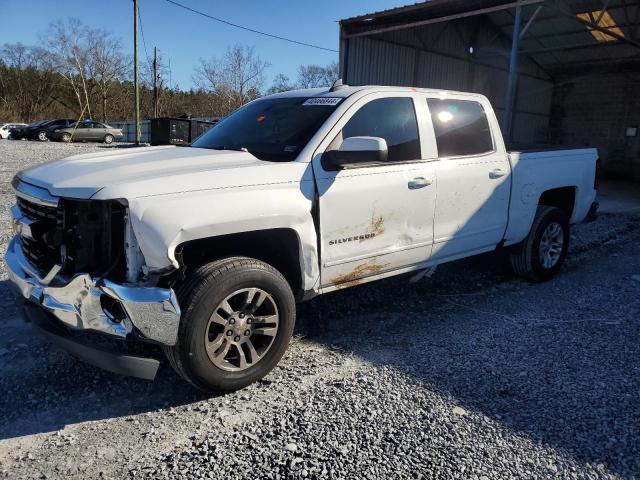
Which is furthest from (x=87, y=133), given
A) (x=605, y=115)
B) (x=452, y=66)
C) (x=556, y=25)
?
(x=605, y=115)

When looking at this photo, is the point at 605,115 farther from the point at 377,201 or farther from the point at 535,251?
the point at 377,201

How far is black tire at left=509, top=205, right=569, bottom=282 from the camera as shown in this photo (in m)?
5.25

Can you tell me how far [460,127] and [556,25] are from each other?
16747 millimetres

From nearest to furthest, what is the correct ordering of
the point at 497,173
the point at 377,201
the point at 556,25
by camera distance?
the point at 377,201 < the point at 497,173 < the point at 556,25

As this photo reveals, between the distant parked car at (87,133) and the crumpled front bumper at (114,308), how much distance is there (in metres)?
33.0

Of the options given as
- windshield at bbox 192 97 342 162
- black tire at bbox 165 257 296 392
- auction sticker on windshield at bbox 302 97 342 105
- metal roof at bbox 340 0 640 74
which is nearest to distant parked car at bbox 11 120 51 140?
metal roof at bbox 340 0 640 74

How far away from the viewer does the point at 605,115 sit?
21703 mm

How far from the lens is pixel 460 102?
14.8 ft

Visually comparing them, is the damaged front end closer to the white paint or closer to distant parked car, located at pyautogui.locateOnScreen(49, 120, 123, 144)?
the white paint

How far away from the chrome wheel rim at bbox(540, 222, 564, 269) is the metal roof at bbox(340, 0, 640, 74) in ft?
27.0

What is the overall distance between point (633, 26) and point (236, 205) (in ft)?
60.6

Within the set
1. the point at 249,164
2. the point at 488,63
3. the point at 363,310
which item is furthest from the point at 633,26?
the point at 249,164

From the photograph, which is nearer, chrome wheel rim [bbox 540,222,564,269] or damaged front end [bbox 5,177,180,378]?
damaged front end [bbox 5,177,180,378]

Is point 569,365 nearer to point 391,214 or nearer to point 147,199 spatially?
point 391,214
